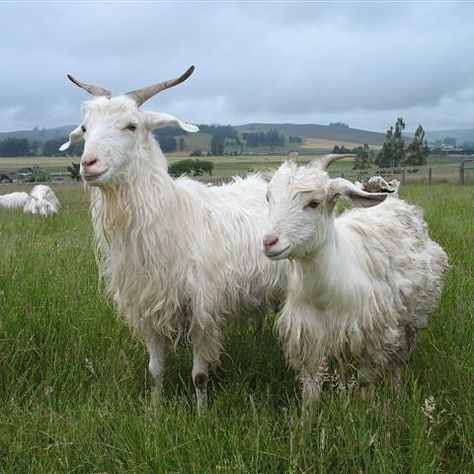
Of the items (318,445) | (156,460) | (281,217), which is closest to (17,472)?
(156,460)

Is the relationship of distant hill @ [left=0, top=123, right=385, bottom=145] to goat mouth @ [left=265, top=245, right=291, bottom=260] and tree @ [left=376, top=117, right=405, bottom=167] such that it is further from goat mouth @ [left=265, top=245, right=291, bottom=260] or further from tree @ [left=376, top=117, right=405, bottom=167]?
goat mouth @ [left=265, top=245, right=291, bottom=260]

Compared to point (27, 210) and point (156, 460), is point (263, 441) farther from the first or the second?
point (27, 210)

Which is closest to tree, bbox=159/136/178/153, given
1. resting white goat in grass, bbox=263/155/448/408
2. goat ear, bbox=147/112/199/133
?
goat ear, bbox=147/112/199/133

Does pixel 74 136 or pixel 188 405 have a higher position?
pixel 74 136

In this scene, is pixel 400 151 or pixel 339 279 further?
pixel 400 151

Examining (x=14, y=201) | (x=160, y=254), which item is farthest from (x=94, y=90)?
(x=14, y=201)

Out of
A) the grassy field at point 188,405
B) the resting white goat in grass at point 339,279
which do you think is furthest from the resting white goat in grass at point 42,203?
the resting white goat in grass at point 339,279

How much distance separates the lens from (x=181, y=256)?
4094mm

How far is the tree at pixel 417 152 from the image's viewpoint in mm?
42000

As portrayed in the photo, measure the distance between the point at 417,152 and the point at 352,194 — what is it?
40.9 meters

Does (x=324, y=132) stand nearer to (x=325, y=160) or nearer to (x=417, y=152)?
(x=417, y=152)

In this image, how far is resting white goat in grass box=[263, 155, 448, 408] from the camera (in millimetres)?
3332

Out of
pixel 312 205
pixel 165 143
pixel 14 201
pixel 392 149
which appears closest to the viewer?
pixel 312 205

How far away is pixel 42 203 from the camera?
14477 millimetres
